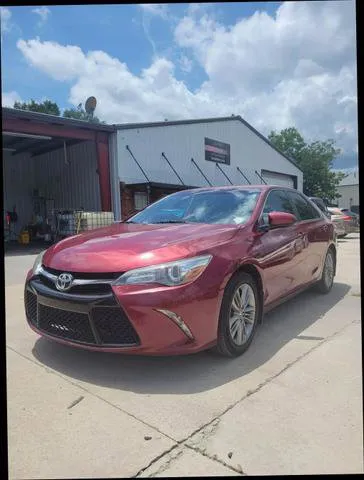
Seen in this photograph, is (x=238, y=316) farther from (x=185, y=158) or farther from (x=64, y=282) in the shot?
(x=185, y=158)

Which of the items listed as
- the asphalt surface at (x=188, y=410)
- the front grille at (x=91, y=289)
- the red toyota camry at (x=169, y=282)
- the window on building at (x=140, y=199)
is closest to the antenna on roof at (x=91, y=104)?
the window on building at (x=140, y=199)

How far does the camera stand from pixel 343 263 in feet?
29.5

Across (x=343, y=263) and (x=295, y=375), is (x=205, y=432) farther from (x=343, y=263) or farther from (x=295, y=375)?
(x=343, y=263)

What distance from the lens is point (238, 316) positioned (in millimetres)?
3426

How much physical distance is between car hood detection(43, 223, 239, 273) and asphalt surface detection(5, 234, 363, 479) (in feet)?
2.73

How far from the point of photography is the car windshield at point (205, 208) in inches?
160

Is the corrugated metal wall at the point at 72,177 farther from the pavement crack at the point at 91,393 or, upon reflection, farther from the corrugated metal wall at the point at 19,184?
the pavement crack at the point at 91,393

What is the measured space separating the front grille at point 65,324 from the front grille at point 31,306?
113 millimetres

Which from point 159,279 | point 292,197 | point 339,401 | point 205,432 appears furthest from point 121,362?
point 292,197

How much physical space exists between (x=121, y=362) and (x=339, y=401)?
165 cm

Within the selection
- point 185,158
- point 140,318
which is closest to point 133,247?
point 140,318

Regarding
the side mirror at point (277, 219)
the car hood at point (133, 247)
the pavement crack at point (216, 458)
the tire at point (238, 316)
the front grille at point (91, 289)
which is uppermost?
the side mirror at point (277, 219)

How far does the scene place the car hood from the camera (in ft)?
9.98

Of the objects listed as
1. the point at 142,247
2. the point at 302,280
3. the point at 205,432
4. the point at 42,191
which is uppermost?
the point at 42,191
